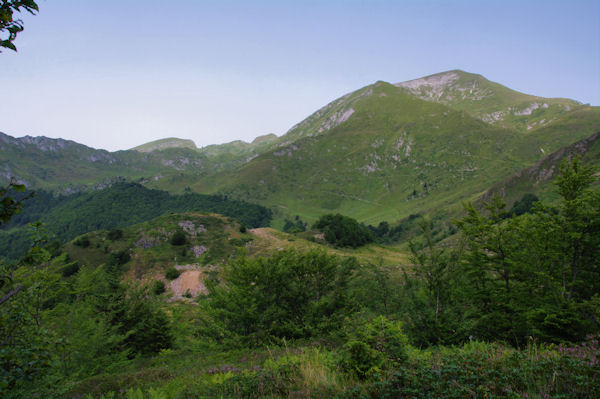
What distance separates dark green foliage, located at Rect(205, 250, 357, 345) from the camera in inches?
496

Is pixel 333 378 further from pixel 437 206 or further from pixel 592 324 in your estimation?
pixel 437 206

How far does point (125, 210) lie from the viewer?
534ft

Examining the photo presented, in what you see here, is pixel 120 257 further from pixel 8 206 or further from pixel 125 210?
pixel 125 210

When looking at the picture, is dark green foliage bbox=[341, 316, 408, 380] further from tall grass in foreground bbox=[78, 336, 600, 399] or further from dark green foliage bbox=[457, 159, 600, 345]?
dark green foliage bbox=[457, 159, 600, 345]

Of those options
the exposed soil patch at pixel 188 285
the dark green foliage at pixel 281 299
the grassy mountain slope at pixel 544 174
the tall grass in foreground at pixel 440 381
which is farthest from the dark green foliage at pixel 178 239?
the grassy mountain slope at pixel 544 174

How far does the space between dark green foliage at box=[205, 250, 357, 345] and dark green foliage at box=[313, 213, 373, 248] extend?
45247 millimetres

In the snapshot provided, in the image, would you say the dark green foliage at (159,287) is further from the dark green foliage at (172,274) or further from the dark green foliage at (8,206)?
the dark green foliage at (8,206)

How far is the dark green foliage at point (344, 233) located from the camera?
59.4m

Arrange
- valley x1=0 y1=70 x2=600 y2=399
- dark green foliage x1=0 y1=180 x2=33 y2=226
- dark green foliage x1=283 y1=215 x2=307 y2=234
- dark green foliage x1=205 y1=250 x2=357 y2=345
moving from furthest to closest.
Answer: dark green foliage x1=283 y1=215 x2=307 y2=234
dark green foliage x1=205 y1=250 x2=357 y2=345
valley x1=0 y1=70 x2=600 y2=399
dark green foliage x1=0 y1=180 x2=33 y2=226

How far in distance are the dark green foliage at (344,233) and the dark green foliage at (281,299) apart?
1781 inches

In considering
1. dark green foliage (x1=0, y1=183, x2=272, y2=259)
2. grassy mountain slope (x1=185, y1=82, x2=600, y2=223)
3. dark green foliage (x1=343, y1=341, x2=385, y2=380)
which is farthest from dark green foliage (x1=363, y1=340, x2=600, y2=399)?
dark green foliage (x1=0, y1=183, x2=272, y2=259)

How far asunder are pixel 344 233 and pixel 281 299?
48713mm

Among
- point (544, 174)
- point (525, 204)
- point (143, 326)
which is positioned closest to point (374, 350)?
point (143, 326)

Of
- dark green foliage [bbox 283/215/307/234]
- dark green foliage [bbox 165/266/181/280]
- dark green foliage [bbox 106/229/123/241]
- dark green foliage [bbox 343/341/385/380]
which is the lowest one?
dark green foliage [bbox 283/215/307/234]
